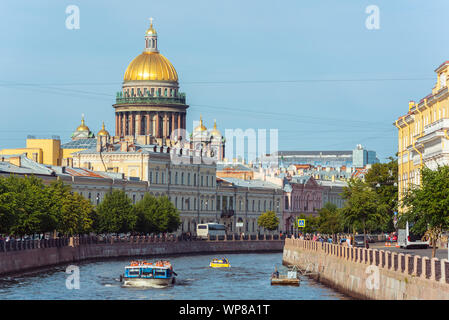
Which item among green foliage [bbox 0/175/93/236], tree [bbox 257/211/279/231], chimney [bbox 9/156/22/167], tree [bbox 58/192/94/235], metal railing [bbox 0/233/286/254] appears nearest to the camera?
metal railing [bbox 0/233/286/254]

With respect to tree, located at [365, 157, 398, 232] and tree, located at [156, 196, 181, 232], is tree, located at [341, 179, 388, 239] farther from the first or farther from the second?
tree, located at [156, 196, 181, 232]

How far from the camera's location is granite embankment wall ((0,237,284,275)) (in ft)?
234

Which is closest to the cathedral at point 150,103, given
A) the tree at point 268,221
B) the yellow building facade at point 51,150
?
the yellow building facade at point 51,150

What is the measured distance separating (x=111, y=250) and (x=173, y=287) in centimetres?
3274

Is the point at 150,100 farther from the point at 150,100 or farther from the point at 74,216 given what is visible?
the point at 74,216

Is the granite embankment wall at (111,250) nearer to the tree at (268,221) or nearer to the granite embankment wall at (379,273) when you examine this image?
the granite embankment wall at (379,273)

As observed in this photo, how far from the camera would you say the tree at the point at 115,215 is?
4198 inches

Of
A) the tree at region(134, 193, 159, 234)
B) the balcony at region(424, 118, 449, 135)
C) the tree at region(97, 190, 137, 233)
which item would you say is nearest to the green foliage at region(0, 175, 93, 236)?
the tree at region(97, 190, 137, 233)

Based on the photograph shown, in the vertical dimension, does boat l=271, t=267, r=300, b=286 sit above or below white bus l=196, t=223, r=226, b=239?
below

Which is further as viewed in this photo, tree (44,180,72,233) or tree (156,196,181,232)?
tree (156,196,181,232)

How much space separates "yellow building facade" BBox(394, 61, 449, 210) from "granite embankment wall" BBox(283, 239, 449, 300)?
608 cm

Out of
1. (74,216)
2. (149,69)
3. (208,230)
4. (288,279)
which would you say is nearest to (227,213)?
(208,230)

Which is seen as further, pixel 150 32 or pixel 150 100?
pixel 150 32

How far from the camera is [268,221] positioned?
151250mm
